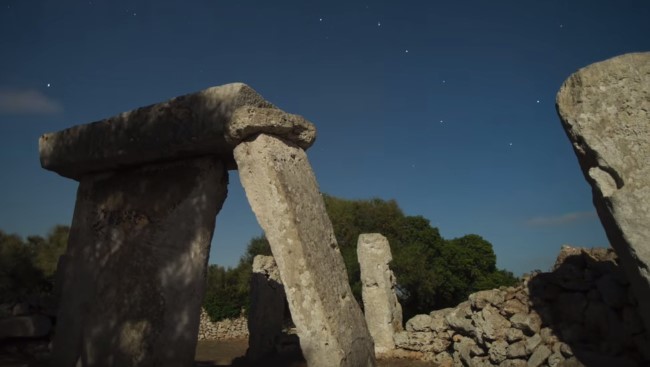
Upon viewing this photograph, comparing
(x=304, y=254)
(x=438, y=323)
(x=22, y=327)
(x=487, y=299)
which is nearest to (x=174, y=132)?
(x=304, y=254)

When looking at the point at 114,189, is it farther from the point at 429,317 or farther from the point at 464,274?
the point at 464,274

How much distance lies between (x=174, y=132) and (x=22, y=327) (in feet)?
16.7

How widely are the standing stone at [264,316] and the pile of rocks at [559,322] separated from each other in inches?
159

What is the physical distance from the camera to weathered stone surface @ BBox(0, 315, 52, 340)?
21.2ft

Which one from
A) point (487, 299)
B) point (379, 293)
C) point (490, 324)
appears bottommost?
point (490, 324)

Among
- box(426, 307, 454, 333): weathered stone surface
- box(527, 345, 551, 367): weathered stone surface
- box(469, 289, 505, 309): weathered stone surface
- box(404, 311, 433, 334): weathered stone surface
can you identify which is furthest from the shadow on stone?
box(404, 311, 433, 334): weathered stone surface

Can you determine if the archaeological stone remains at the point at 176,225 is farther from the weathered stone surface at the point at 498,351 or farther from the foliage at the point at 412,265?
the foliage at the point at 412,265

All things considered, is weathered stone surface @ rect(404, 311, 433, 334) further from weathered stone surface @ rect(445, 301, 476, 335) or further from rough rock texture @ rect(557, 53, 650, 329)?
rough rock texture @ rect(557, 53, 650, 329)

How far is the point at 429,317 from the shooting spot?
32.3ft

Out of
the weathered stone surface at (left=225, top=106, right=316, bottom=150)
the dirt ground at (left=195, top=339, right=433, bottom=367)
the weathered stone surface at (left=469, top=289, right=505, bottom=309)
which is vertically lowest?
the dirt ground at (left=195, top=339, right=433, bottom=367)

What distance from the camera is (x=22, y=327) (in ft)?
21.5

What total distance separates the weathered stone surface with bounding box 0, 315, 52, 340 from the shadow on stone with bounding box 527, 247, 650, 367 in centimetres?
783

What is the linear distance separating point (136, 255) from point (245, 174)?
155 centimetres

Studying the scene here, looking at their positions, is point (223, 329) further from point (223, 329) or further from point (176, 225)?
point (176, 225)
